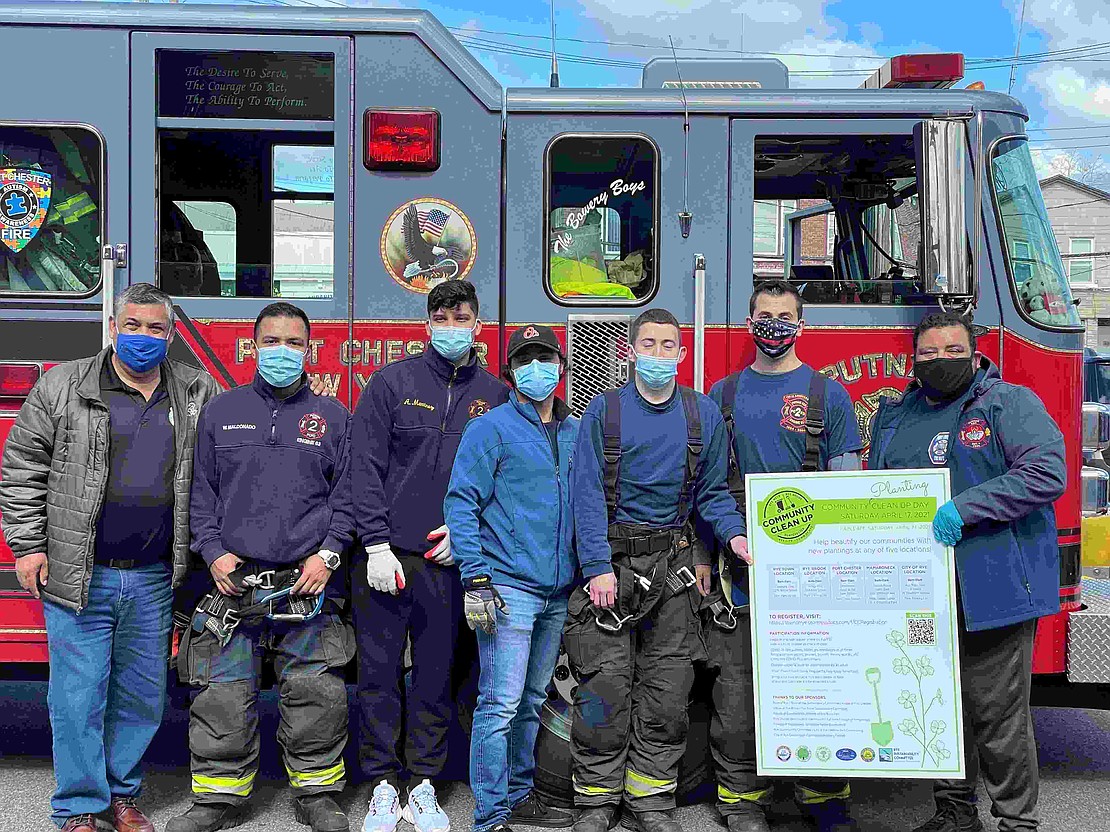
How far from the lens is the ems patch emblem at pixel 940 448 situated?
14.1 feet

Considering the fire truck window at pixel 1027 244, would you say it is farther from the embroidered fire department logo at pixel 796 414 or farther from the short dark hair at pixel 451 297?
the short dark hair at pixel 451 297

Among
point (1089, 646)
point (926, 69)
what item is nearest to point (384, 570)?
point (1089, 646)

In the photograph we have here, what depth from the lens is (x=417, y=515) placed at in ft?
14.4

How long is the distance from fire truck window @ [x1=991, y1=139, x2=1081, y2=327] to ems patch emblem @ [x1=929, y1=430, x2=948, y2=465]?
0.86 meters

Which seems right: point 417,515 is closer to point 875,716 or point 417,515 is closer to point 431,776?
point 431,776

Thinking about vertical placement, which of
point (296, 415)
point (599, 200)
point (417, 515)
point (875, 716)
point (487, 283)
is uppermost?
point (599, 200)

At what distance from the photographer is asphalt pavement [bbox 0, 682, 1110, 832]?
182 inches

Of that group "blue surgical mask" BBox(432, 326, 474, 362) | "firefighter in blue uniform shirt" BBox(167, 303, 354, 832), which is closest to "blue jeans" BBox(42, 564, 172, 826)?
"firefighter in blue uniform shirt" BBox(167, 303, 354, 832)

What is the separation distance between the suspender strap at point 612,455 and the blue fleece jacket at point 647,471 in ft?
0.05

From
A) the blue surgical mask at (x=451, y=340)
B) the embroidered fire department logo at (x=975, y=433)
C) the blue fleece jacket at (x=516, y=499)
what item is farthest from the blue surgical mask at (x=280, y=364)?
the embroidered fire department logo at (x=975, y=433)

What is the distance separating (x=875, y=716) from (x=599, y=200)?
8.23ft

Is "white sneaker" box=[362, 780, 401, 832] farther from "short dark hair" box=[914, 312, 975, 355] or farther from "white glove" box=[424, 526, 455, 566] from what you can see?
"short dark hair" box=[914, 312, 975, 355]

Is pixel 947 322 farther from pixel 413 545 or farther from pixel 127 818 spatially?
pixel 127 818

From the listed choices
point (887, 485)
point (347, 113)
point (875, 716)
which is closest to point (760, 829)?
point (875, 716)
